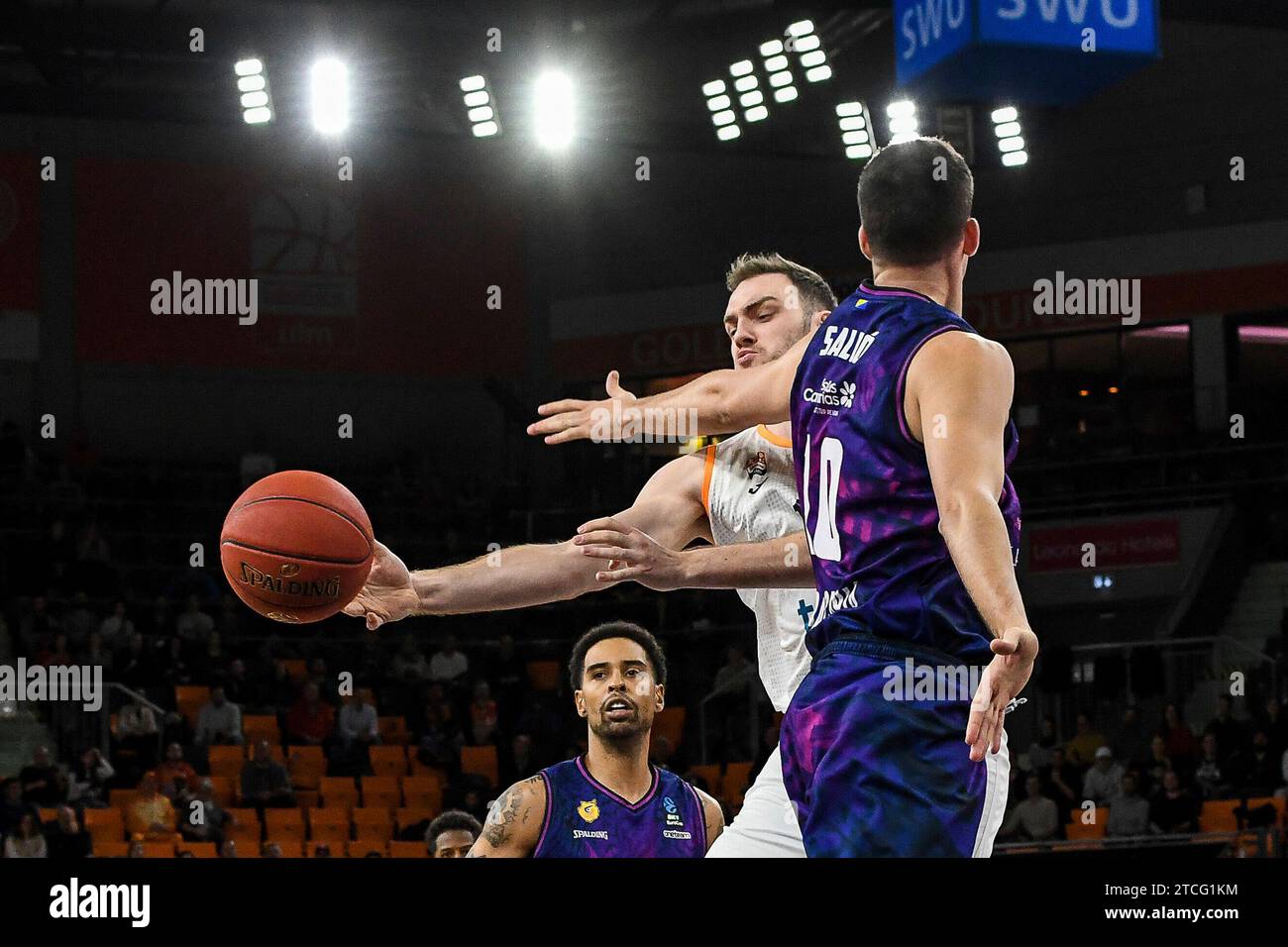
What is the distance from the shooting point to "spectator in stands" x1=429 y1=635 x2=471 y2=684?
16.6 metres

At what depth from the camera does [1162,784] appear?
1298cm

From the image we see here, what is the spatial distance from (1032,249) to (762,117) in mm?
3995

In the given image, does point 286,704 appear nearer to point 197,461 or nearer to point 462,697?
point 462,697

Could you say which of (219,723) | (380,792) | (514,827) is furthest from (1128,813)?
(514,827)

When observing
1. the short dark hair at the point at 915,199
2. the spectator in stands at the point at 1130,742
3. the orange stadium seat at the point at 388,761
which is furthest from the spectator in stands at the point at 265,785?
the short dark hair at the point at 915,199

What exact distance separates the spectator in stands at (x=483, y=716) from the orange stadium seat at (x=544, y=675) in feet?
4.11

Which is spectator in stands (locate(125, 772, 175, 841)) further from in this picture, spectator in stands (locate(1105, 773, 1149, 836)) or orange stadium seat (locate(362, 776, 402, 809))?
spectator in stands (locate(1105, 773, 1149, 836))

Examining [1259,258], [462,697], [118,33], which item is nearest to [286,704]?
[462,697]

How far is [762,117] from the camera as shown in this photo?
19734 millimetres

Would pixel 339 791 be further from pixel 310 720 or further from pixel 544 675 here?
pixel 544 675

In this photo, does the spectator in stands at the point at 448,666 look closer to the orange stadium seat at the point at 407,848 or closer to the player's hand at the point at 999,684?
the orange stadium seat at the point at 407,848

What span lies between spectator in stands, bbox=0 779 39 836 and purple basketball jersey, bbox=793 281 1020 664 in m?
9.42
